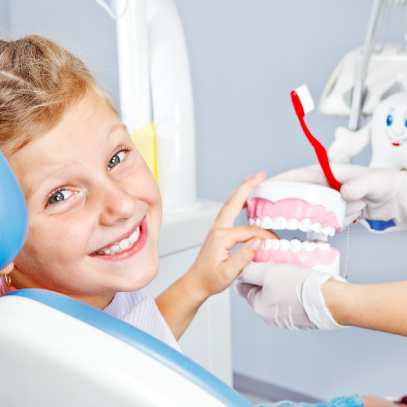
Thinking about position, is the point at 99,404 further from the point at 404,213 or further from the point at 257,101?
the point at 257,101

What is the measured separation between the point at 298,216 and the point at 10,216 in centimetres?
53

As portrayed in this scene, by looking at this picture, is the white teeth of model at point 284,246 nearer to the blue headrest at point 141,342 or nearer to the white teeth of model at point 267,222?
the white teeth of model at point 267,222

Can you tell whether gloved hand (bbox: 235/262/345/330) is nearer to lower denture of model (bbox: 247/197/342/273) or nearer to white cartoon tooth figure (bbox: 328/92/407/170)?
lower denture of model (bbox: 247/197/342/273)

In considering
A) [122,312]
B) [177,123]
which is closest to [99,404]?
[122,312]

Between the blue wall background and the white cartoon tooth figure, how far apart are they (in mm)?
274

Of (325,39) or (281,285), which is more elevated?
(325,39)

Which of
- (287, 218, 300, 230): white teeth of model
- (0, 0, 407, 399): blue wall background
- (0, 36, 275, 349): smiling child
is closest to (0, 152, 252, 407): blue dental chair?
(0, 36, 275, 349): smiling child

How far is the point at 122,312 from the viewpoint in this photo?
76 centimetres

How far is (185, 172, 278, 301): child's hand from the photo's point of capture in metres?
0.83

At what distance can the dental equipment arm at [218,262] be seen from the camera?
838 mm

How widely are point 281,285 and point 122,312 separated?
0.24 meters

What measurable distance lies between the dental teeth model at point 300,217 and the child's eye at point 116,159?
24 cm

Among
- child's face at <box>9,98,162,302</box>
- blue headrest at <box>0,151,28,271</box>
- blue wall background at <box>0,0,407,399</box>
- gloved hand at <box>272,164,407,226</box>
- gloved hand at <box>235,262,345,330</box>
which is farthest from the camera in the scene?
blue wall background at <box>0,0,407,399</box>

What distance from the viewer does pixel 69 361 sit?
343 millimetres
